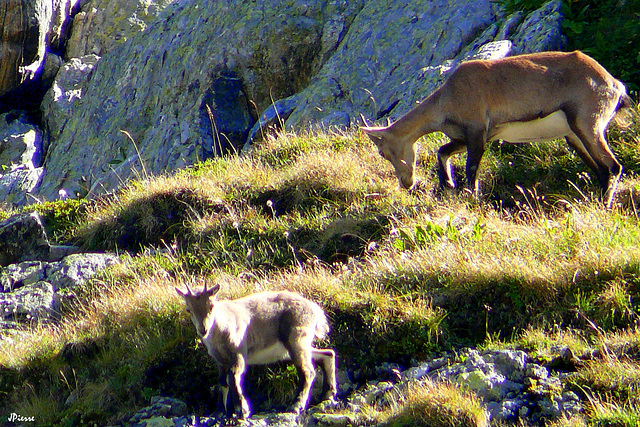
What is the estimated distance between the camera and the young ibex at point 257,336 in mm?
5465

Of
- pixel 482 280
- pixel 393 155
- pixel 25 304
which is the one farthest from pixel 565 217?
pixel 25 304

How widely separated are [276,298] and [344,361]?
2.63 ft

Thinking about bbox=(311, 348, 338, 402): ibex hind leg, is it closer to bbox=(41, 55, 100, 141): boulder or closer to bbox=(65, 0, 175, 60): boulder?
bbox=(41, 55, 100, 141): boulder

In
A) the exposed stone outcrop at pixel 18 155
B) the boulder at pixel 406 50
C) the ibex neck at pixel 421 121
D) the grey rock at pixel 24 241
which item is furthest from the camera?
the exposed stone outcrop at pixel 18 155

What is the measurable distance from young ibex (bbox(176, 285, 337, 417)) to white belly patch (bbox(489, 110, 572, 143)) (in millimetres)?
4012

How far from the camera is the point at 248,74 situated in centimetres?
1582

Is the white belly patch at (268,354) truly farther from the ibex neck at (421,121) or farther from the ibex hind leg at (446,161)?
the ibex neck at (421,121)

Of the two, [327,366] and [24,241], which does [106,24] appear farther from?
[327,366]

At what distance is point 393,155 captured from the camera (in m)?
9.40

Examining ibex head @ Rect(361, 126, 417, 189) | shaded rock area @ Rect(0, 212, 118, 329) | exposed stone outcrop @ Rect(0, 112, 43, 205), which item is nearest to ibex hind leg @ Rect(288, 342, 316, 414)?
shaded rock area @ Rect(0, 212, 118, 329)

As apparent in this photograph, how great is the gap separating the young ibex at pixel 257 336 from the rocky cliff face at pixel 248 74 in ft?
20.0

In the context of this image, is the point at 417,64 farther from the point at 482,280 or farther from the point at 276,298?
the point at 276,298
